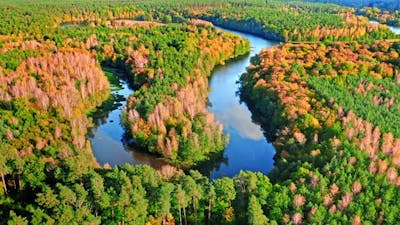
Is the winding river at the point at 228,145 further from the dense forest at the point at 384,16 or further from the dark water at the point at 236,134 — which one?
the dense forest at the point at 384,16

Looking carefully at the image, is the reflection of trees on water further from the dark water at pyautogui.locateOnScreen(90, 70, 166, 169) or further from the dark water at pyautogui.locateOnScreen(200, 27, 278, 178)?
the dark water at pyautogui.locateOnScreen(90, 70, 166, 169)

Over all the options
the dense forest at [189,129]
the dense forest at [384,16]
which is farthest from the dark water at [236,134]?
the dense forest at [384,16]

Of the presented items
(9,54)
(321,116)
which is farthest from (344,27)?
(9,54)

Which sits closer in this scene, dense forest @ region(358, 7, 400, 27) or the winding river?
the winding river

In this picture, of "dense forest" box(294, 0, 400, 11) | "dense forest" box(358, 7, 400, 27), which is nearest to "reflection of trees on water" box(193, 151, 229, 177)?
"dense forest" box(358, 7, 400, 27)

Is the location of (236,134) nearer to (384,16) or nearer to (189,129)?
(189,129)

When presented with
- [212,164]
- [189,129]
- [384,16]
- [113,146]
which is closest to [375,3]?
[384,16]

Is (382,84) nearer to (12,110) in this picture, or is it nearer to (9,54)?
(12,110)
